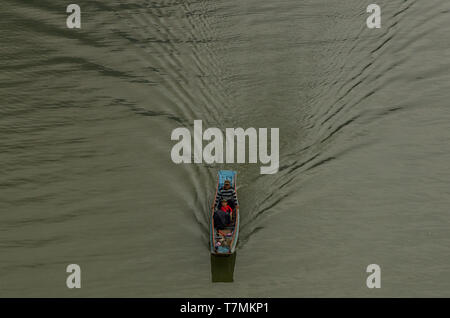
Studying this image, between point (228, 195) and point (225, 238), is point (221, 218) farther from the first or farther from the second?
point (228, 195)

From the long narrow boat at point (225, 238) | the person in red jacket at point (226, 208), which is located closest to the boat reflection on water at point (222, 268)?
the long narrow boat at point (225, 238)

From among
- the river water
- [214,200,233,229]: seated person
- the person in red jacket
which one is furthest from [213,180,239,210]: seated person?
[214,200,233,229]: seated person

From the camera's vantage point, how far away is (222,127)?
14.3 metres

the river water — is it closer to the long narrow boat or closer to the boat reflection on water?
the boat reflection on water

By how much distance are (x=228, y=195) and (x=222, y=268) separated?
1743mm

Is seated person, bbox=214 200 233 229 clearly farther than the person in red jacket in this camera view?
No

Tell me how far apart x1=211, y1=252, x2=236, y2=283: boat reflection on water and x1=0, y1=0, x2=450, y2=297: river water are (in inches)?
6.3

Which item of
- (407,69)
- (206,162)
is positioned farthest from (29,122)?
(407,69)

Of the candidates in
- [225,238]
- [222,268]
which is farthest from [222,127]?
[222,268]

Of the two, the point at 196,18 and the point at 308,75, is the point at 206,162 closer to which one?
the point at 308,75

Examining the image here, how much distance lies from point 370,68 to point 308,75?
1.78 metres

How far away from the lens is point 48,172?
1300cm

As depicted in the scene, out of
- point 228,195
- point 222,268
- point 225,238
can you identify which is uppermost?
point 228,195

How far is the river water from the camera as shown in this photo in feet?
36.2
